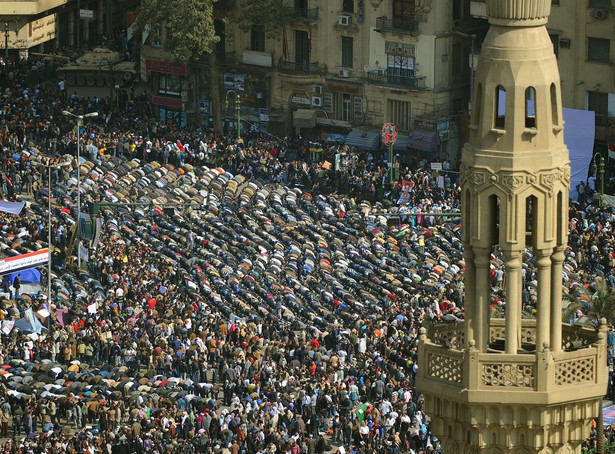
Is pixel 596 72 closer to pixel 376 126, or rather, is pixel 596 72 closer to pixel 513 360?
pixel 376 126

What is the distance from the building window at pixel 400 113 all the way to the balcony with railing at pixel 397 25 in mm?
4439

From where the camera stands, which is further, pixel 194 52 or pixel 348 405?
pixel 194 52

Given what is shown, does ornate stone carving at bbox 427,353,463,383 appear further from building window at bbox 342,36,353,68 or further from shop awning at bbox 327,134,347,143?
building window at bbox 342,36,353,68

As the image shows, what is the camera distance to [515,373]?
3106 centimetres

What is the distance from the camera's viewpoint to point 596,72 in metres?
109

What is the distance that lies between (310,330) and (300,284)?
7.05 meters

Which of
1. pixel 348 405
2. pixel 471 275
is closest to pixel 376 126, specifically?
pixel 348 405

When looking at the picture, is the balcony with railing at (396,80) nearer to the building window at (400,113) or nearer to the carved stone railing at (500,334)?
the building window at (400,113)

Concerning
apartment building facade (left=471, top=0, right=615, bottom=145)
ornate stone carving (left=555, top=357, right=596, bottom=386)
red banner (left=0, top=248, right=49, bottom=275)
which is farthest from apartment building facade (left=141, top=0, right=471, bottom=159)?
ornate stone carving (left=555, top=357, right=596, bottom=386)

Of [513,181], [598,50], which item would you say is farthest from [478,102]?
[598,50]

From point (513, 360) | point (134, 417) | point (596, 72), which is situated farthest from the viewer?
point (596, 72)

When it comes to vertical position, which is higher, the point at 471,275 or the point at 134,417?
the point at 471,275

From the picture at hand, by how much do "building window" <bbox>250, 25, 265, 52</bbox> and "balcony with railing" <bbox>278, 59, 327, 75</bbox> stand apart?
186 cm

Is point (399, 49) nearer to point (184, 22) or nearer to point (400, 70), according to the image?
point (400, 70)
